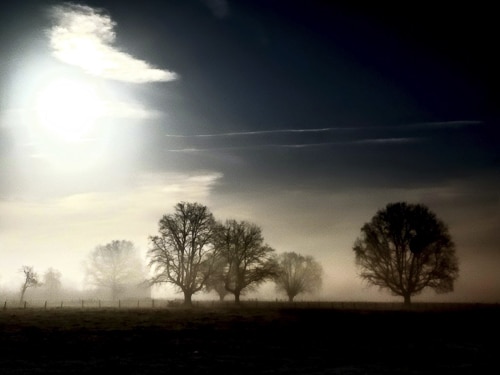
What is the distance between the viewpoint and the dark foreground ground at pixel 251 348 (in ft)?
60.1

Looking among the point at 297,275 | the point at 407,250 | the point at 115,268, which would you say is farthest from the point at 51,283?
the point at 407,250

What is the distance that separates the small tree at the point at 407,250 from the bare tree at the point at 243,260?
1692 centimetres

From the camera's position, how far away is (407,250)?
61656 mm

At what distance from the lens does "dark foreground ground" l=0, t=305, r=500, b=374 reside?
18312 millimetres

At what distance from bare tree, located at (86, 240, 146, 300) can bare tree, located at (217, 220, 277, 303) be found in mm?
35286

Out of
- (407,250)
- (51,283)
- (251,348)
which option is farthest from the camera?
(51,283)

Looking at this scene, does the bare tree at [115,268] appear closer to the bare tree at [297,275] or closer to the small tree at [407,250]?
the bare tree at [297,275]

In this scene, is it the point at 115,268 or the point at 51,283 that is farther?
the point at 51,283

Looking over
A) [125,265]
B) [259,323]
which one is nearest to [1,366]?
[259,323]

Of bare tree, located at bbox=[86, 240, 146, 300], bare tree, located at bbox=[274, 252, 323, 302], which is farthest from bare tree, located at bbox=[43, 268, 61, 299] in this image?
bare tree, located at bbox=[274, 252, 323, 302]

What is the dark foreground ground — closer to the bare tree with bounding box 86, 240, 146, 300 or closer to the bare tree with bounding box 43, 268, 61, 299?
the bare tree with bounding box 86, 240, 146, 300

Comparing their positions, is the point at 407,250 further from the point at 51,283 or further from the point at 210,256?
the point at 51,283

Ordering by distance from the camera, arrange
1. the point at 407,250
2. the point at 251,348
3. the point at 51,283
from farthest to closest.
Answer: the point at 51,283 → the point at 407,250 → the point at 251,348

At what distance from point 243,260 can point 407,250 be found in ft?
85.9
